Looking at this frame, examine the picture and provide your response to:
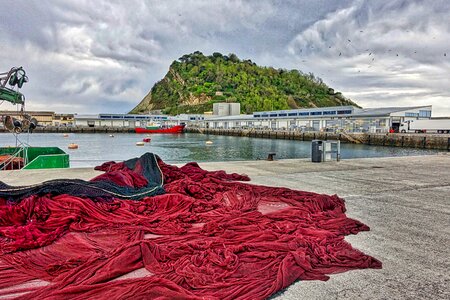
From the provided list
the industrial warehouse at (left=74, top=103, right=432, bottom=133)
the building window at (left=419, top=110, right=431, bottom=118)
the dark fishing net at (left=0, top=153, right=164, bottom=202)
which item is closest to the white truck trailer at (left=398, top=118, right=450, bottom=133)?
the industrial warehouse at (left=74, top=103, right=432, bottom=133)

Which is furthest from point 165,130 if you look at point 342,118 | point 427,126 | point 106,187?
point 106,187

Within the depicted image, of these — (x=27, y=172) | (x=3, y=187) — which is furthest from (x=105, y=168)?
(x=3, y=187)

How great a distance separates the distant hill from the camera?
13862cm

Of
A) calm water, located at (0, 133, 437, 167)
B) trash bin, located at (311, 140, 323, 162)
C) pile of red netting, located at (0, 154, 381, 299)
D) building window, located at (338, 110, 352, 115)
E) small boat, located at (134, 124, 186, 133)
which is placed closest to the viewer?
pile of red netting, located at (0, 154, 381, 299)

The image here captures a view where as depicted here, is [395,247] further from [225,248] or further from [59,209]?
[59,209]

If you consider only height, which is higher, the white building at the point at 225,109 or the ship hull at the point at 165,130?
the white building at the point at 225,109

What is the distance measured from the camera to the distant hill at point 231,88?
455ft

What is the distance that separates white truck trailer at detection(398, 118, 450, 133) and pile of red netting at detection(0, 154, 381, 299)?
4866 cm

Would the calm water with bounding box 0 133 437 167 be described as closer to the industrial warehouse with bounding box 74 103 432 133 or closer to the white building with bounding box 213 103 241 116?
the industrial warehouse with bounding box 74 103 432 133

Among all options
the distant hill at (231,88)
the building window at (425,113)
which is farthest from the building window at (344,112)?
the distant hill at (231,88)

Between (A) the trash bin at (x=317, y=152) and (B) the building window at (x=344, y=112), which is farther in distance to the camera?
(B) the building window at (x=344, y=112)

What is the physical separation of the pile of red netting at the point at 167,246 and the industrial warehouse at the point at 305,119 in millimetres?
47107

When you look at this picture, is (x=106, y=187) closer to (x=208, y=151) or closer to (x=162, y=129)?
(x=208, y=151)

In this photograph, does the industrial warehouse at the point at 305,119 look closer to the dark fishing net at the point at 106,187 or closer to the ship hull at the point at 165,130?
the ship hull at the point at 165,130
